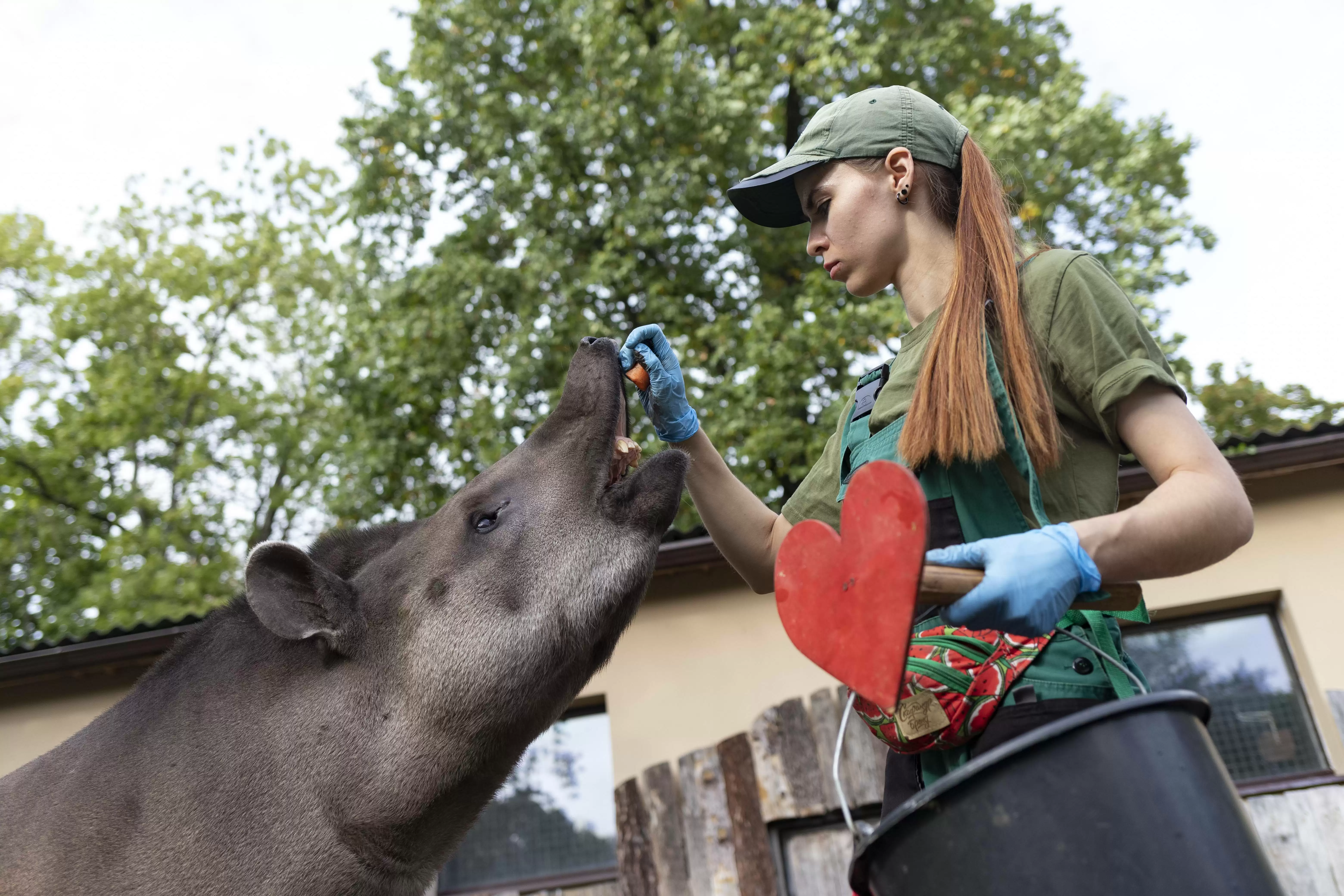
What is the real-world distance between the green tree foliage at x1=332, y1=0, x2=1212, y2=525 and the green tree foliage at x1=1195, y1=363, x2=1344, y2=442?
4.37m

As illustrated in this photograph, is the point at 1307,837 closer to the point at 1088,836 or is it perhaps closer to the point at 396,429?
the point at 1088,836

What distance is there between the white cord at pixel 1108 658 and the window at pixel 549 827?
19.1 feet

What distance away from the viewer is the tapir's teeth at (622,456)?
2723 mm

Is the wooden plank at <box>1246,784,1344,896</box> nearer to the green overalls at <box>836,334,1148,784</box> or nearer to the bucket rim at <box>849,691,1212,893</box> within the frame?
the green overalls at <box>836,334,1148,784</box>

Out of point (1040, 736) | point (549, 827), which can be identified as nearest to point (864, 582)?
point (1040, 736)

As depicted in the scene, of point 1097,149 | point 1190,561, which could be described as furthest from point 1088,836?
point 1097,149

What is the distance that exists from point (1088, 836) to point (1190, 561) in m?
0.51

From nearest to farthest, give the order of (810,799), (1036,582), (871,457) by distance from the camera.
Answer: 1. (1036,582)
2. (871,457)
3. (810,799)

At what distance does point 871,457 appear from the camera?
2.11 m

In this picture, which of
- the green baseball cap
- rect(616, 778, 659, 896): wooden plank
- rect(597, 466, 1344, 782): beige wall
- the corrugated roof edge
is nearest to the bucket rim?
the green baseball cap

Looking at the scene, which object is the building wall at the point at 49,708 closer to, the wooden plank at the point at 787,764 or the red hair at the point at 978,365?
the wooden plank at the point at 787,764

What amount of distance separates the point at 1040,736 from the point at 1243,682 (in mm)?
6699

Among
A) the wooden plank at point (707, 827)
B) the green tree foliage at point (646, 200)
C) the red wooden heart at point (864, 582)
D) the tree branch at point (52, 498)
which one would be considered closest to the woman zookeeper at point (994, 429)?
the red wooden heart at point (864, 582)

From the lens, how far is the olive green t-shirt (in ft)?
5.91
